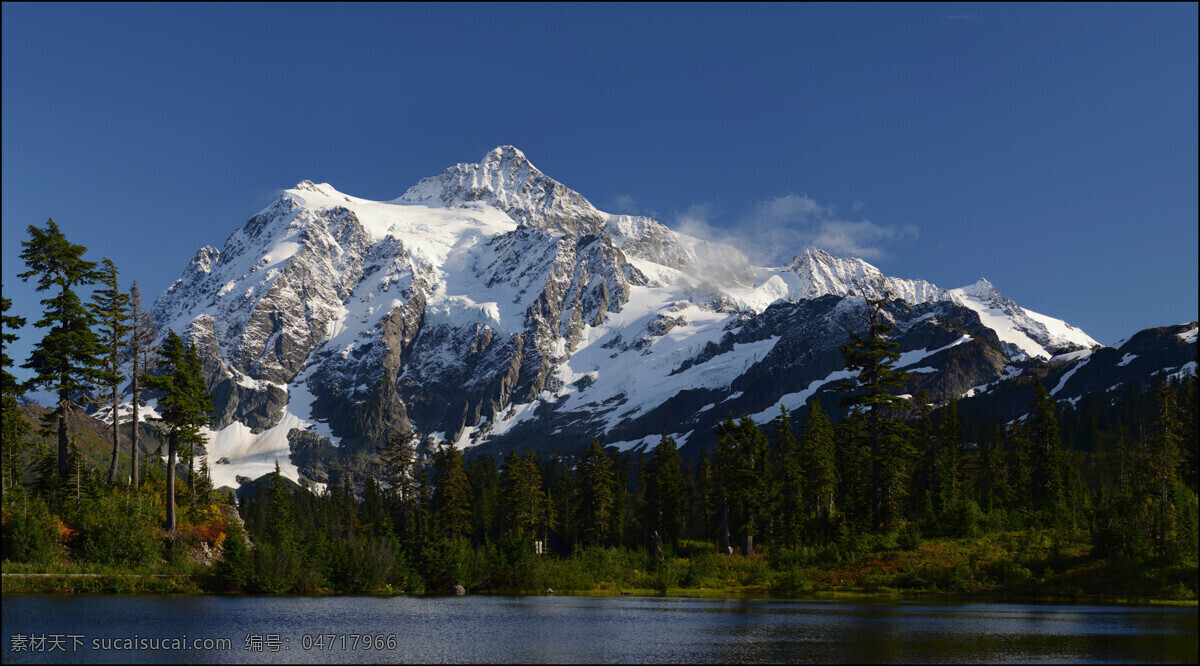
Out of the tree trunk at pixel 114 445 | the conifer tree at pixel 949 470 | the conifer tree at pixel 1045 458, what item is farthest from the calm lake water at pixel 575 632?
the conifer tree at pixel 1045 458

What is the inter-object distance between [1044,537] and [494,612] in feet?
142

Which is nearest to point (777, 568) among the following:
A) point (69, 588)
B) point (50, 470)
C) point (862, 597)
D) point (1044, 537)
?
point (862, 597)

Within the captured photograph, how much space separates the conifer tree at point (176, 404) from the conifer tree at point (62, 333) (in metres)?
4.44

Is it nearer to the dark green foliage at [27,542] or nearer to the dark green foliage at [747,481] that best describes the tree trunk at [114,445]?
the dark green foliage at [27,542]

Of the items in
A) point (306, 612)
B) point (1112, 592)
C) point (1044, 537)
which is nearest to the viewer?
point (306, 612)

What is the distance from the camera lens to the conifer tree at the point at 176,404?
71.2 metres

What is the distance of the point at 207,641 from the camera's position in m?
40.2

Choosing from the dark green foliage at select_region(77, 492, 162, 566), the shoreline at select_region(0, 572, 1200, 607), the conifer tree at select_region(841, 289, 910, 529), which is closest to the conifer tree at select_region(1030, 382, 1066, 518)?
the conifer tree at select_region(841, 289, 910, 529)

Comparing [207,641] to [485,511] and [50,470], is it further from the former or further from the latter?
[485,511]

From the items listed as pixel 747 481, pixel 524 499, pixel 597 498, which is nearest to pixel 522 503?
pixel 524 499

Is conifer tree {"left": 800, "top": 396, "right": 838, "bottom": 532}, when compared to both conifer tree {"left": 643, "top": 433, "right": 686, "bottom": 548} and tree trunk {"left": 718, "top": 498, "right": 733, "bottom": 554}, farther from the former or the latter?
conifer tree {"left": 643, "top": 433, "right": 686, "bottom": 548}

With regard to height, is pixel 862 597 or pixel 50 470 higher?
pixel 50 470

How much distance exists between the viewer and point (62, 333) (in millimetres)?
67875

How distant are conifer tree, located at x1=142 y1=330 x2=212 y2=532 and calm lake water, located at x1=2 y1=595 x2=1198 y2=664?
15.2 metres
